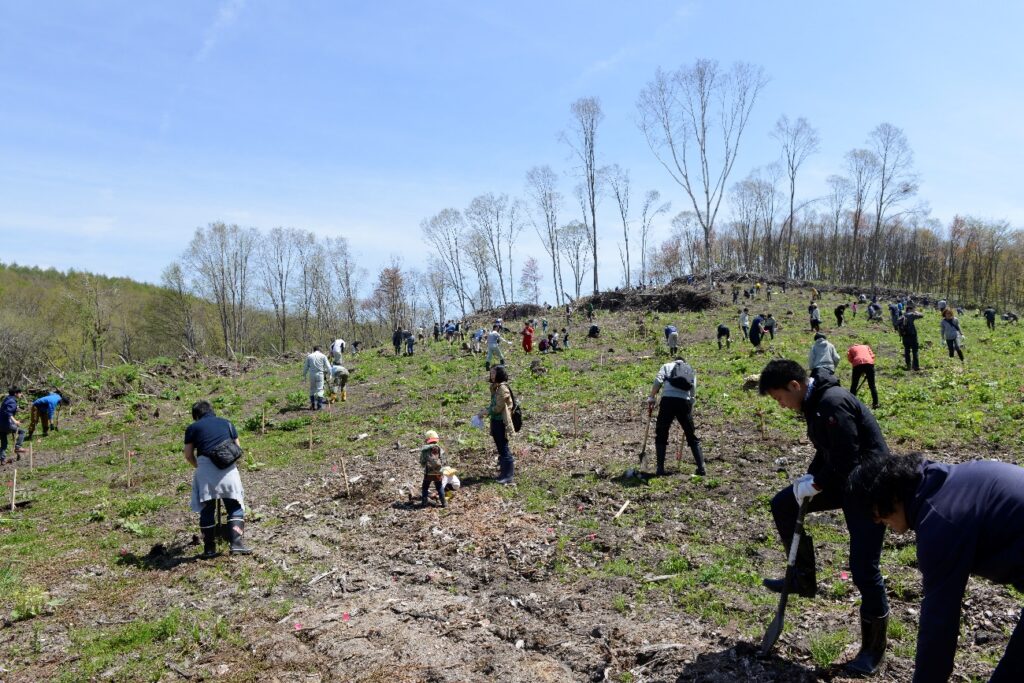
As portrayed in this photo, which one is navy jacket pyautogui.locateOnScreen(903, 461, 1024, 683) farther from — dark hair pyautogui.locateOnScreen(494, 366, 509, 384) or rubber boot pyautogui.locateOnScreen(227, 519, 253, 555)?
rubber boot pyautogui.locateOnScreen(227, 519, 253, 555)

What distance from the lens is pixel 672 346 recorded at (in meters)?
23.0

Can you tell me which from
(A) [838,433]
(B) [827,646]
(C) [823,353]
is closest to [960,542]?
(A) [838,433]

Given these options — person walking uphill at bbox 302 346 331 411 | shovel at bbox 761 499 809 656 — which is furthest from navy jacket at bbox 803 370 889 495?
person walking uphill at bbox 302 346 331 411

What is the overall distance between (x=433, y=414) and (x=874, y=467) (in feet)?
44.0

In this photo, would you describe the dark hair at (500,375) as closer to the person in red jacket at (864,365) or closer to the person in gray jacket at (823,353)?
the person in gray jacket at (823,353)

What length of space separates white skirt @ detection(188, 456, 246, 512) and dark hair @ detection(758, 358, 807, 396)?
6.36 metres

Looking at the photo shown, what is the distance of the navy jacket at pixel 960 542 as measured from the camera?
A: 7.72ft

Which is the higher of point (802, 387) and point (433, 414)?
point (802, 387)

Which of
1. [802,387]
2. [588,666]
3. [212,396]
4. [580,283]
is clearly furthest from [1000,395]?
[580,283]

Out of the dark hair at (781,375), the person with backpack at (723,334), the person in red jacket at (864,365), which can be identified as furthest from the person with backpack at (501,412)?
the person with backpack at (723,334)

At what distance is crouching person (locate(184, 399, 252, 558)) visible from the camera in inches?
283

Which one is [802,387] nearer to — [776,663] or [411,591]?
[776,663]

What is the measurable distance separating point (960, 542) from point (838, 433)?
158cm

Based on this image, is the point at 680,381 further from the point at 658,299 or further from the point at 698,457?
the point at 658,299
